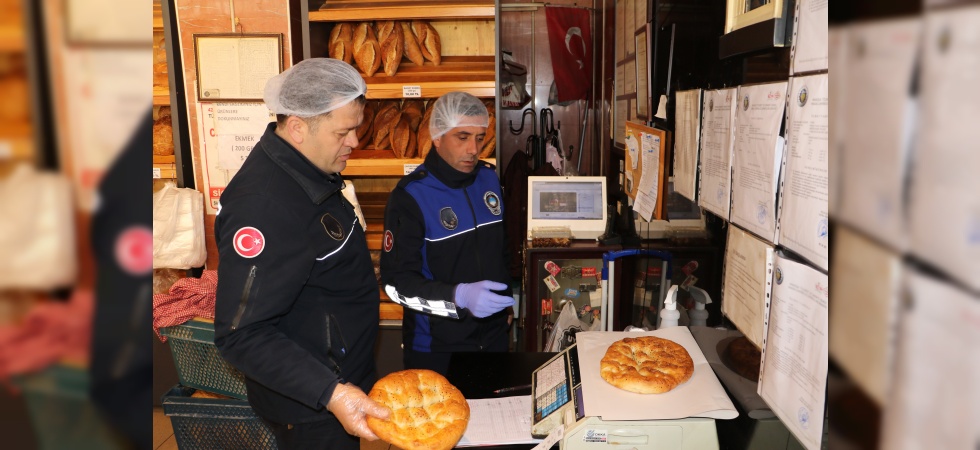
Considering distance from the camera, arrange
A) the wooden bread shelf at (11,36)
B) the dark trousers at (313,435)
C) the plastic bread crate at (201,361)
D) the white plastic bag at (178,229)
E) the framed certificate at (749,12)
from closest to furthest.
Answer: the wooden bread shelf at (11,36) < the framed certificate at (749,12) < the dark trousers at (313,435) < the plastic bread crate at (201,361) < the white plastic bag at (178,229)

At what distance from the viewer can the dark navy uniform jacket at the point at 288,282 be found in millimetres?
1509

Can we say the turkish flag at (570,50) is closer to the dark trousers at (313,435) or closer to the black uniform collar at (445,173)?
the black uniform collar at (445,173)

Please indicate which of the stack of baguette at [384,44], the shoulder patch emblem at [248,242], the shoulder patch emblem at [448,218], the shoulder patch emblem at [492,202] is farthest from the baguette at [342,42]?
the shoulder patch emblem at [248,242]

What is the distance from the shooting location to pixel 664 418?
1.29 meters

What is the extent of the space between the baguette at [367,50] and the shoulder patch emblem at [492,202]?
133 centimetres

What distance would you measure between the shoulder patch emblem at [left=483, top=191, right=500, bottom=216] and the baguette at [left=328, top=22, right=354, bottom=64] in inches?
58.5

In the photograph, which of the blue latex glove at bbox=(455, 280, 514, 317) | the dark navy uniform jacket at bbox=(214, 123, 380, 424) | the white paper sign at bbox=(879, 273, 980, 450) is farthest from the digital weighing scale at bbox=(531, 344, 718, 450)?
the white paper sign at bbox=(879, 273, 980, 450)

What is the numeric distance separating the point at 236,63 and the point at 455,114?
1457mm

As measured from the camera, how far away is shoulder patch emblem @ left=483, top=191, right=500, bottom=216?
2.65 meters

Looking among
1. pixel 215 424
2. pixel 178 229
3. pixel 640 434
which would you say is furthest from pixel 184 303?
pixel 640 434

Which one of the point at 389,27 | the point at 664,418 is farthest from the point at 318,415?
the point at 389,27

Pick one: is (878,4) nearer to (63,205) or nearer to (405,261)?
(63,205)

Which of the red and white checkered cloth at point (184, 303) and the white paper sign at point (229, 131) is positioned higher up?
the white paper sign at point (229, 131)

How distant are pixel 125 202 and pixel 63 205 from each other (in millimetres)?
14
